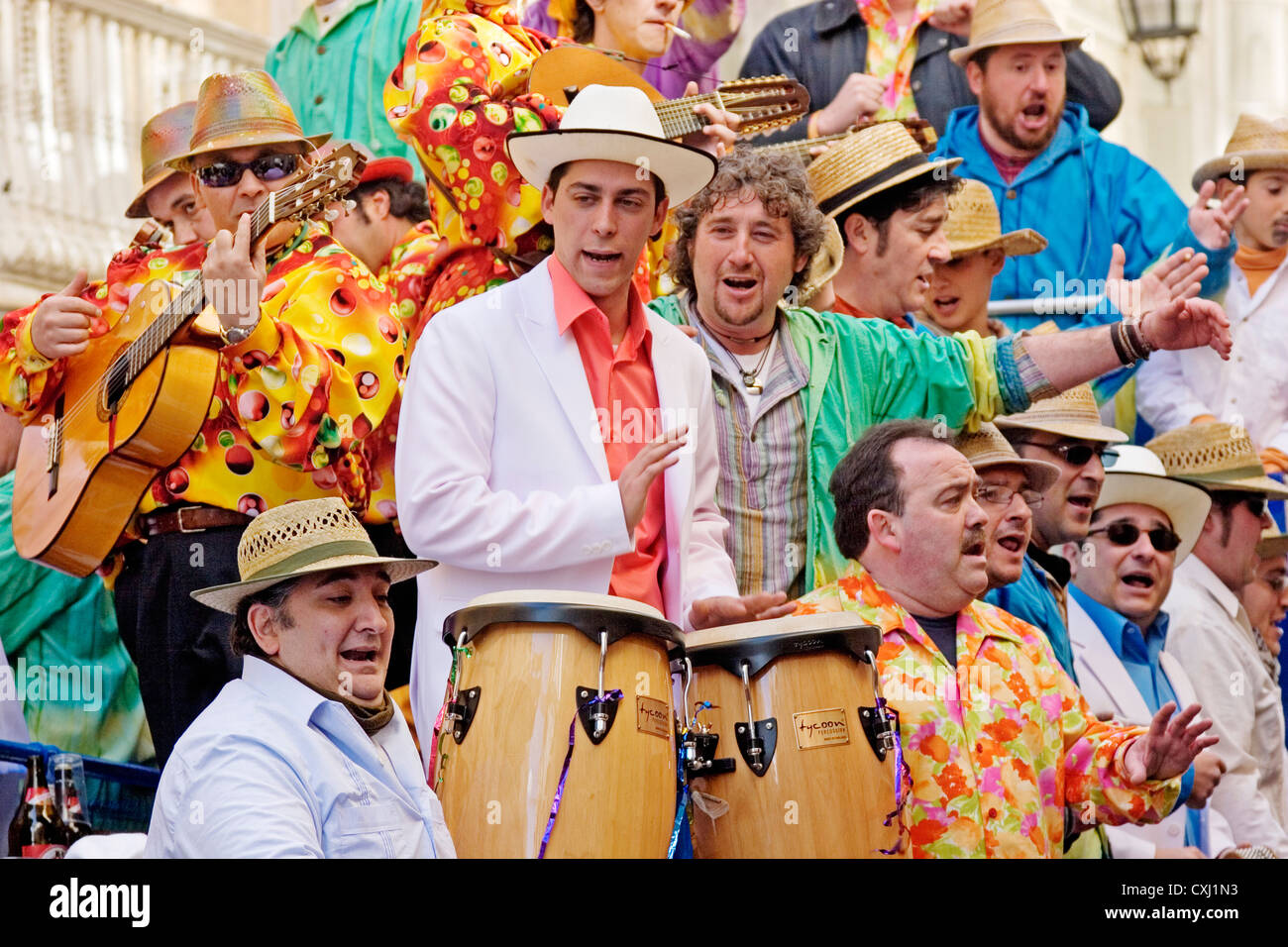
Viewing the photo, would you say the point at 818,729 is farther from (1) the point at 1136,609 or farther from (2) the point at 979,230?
(2) the point at 979,230

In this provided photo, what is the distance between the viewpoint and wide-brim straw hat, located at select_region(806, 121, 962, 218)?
21.9 ft

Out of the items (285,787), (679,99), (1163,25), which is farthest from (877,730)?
(1163,25)

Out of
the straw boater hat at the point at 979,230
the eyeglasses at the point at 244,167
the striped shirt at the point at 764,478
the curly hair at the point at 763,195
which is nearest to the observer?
the striped shirt at the point at 764,478

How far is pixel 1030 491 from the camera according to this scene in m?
6.36

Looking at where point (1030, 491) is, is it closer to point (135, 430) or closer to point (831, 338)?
point (831, 338)

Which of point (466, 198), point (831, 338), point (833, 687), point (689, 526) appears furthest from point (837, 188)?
point (833, 687)

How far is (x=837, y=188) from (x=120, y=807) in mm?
2644

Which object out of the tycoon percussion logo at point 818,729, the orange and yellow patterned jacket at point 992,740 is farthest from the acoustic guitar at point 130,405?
the tycoon percussion logo at point 818,729

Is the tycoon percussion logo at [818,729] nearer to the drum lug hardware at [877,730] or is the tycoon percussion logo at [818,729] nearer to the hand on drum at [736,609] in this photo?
the drum lug hardware at [877,730]

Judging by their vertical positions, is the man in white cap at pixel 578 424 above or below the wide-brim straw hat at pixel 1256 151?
below

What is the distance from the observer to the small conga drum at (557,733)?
459cm

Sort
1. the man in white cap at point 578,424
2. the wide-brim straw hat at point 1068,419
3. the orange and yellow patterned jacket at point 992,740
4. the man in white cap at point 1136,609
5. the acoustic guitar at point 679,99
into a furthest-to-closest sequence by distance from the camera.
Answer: the wide-brim straw hat at point 1068,419 < the man in white cap at point 1136,609 < the acoustic guitar at point 679,99 < the orange and yellow patterned jacket at point 992,740 < the man in white cap at point 578,424

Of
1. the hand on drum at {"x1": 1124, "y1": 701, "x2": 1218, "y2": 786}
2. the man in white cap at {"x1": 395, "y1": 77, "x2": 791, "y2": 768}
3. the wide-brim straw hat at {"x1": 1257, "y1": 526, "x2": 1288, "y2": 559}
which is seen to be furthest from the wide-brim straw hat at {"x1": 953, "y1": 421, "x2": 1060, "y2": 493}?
the wide-brim straw hat at {"x1": 1257, "y1": 526, "x2": 1288, "y2": 559}

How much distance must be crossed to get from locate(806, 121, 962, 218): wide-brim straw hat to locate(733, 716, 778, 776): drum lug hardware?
2.23m
